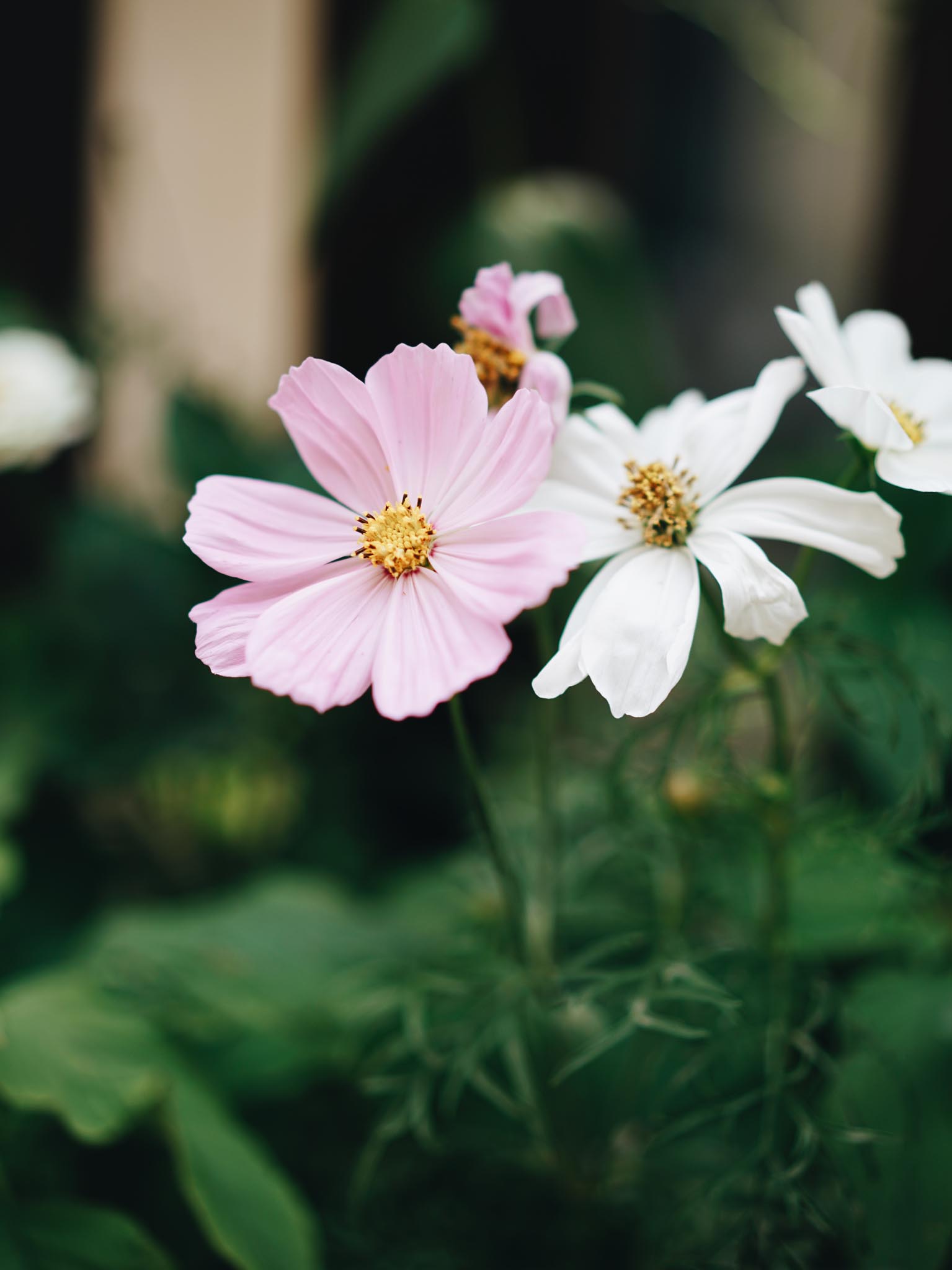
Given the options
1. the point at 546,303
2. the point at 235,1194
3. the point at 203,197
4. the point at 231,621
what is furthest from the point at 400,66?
the point at 235,1194

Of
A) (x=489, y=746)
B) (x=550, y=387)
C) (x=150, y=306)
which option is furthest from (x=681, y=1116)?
(x=150, y=306)

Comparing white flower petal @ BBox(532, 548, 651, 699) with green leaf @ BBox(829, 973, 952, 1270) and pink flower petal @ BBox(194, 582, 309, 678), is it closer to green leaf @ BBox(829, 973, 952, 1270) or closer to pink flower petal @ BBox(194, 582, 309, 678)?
pink flower petal @ BBox(194, 582, 309, 678)

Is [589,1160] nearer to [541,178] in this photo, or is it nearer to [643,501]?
[643,501]

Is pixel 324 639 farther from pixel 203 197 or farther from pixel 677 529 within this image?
pixel 203 197

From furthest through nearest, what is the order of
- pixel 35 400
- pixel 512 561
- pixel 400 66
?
pixel 400 66 → pixel 35 400 → pixel 512 561

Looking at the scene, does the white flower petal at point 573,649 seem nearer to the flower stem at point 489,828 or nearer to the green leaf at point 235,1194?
the flower stem at point 489,828

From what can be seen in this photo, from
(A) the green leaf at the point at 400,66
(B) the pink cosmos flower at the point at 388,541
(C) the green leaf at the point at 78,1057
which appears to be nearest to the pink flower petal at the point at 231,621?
(B) the pink cosmos flower at the point at 388,541
